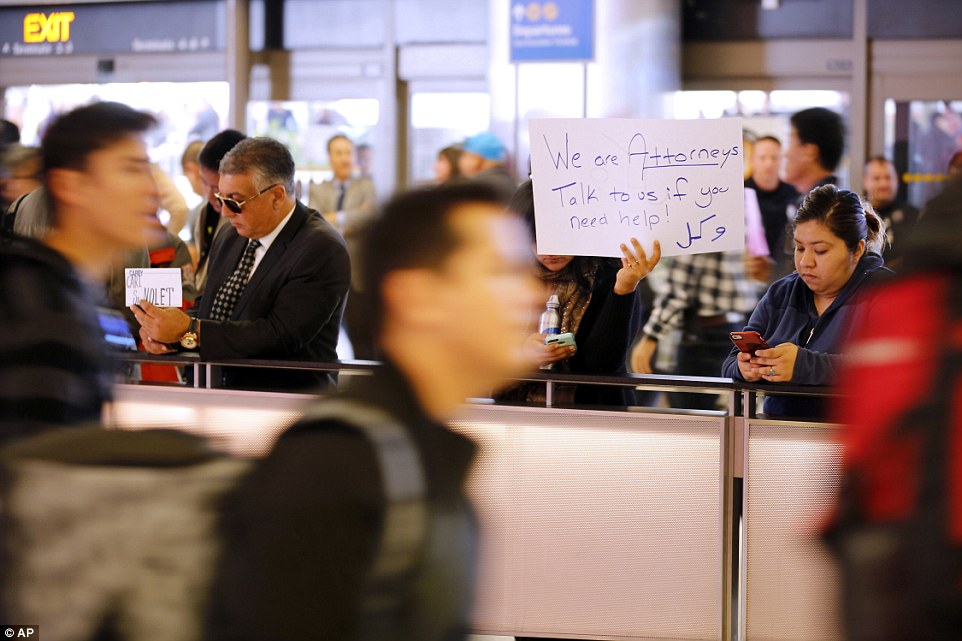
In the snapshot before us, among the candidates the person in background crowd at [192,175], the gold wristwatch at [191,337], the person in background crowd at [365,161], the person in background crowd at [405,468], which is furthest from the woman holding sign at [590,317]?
the person in background crowd at [365,161]

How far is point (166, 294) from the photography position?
16.1ft

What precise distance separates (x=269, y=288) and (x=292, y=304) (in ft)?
0.39

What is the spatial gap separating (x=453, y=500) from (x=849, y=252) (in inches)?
114

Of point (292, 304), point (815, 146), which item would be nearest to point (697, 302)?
point (815, 146)

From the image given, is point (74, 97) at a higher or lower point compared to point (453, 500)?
higher

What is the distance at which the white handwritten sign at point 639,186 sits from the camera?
14.9 ft

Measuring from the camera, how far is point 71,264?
2.29 metres

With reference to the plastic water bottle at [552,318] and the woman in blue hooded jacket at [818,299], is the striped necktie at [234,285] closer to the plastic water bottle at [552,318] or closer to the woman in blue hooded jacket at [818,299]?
the plastic water bottle at [552,318]

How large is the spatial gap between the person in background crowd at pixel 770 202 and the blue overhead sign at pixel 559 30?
6.53ft

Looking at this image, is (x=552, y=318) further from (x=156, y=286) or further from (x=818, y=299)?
(x=156, y=286)

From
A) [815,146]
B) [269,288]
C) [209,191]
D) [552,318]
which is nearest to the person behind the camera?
[552,318]

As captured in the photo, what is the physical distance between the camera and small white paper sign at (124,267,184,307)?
16.0 feet

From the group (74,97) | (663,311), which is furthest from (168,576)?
(74,97)

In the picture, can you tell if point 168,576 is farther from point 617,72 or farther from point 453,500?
point 617,72
